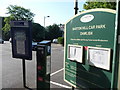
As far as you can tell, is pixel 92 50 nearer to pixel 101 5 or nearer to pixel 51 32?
pixel 101 5

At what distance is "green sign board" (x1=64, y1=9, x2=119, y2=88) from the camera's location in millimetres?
2262

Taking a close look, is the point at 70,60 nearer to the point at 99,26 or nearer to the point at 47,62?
the point at 47,62

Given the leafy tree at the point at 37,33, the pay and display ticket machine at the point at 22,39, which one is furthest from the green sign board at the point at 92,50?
the leafy tree at the point at 37,33

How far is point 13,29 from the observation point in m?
4.19

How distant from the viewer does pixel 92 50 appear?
261 centimetres

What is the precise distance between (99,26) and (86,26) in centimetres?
34

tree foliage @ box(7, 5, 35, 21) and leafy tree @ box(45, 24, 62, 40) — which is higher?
tree foliage @ box(7, 5, 35, 21)

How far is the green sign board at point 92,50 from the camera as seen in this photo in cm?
226

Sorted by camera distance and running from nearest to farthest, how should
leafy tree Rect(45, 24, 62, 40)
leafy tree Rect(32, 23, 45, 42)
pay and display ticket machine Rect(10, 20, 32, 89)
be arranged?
pay and display ticket machine Rect(10, 20, 32, 89) → leafy tree Rect(32, 23, 45, 42) → leafy tree Rect(45, 24, 62, 40)

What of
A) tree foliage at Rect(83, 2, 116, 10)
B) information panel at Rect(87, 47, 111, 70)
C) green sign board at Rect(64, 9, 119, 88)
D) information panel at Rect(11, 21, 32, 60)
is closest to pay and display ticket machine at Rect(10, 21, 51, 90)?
information panel at Rect(11, 21, 32, 60)

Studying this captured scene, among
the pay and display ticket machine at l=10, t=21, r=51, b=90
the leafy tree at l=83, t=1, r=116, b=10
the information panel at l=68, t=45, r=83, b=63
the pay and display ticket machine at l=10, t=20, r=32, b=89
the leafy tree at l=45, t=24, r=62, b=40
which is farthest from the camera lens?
the leafy tree at l=45, t=24, r=62, b=40

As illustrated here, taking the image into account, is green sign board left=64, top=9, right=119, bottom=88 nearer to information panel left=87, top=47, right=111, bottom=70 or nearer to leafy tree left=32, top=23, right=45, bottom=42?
information panel left=87, top=47, right=111, bottom=70

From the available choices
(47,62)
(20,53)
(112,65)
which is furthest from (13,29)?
(112,65)

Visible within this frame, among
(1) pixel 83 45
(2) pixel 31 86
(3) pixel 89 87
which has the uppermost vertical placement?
(1) pixel 83 45
